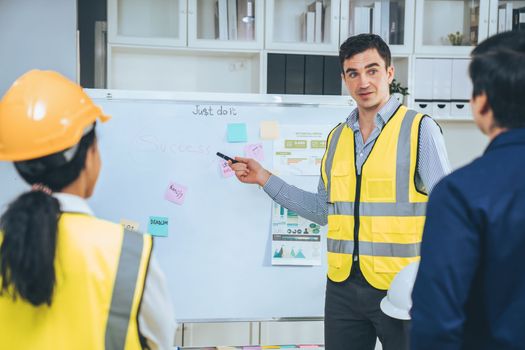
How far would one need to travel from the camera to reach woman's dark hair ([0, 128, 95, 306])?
1026 mm

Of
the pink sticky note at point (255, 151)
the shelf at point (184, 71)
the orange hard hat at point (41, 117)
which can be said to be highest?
the shelf at point (184, 71)

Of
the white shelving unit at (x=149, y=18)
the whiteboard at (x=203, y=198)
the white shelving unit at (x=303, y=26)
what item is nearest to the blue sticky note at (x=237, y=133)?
the whiteboard at (x=203, y=198)

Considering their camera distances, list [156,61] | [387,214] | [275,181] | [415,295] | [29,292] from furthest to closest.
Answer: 1. [156,61]
2. [275,181]
3. [387,214]
4. [415,295]
5. [29,292]

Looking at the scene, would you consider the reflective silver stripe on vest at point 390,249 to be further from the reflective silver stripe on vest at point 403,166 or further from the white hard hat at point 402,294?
the white hard hat at point 402,294

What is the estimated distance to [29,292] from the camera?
3.39ft

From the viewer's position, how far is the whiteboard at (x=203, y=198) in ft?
8.70

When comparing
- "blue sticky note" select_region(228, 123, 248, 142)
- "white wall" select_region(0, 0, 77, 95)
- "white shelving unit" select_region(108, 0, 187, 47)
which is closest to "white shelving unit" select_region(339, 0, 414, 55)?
"white shelving unit" select_region(108, 0, 187, 47)

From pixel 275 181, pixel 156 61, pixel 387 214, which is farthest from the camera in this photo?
pixel 156 61

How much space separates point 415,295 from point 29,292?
0.71 metres

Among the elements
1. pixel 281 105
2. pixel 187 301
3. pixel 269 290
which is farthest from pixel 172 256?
pixel 281 105

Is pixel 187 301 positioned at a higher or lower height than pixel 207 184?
lower

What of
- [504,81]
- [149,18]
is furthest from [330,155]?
[149,18]

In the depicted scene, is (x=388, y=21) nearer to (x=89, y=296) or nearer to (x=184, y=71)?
(x=184, y=71)

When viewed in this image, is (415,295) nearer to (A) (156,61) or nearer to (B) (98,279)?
(B) (98,279)
